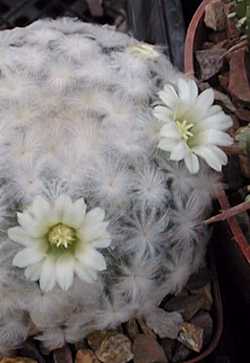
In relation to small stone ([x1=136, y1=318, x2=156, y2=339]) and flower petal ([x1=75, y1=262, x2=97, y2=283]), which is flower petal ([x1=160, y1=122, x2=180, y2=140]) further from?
small stone ([x1=136, y1=318, x2=156, y2=339])

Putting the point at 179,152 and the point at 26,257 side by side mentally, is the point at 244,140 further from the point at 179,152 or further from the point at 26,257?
the point at 26,257

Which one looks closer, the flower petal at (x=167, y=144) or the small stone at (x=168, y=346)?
the flower petal at (x=167, y=144)

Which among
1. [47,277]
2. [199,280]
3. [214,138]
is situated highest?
[214,138]

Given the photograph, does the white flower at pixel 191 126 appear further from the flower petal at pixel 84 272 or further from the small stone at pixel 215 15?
the small stone at pixel 215 15

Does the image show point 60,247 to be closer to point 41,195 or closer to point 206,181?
point 41,195

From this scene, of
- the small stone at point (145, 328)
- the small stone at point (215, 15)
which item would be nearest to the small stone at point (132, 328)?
the small stone at point (145, 328)

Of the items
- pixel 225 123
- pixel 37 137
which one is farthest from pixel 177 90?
pixel 37 137

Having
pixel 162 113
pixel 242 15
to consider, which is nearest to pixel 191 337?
pixel 162 113
